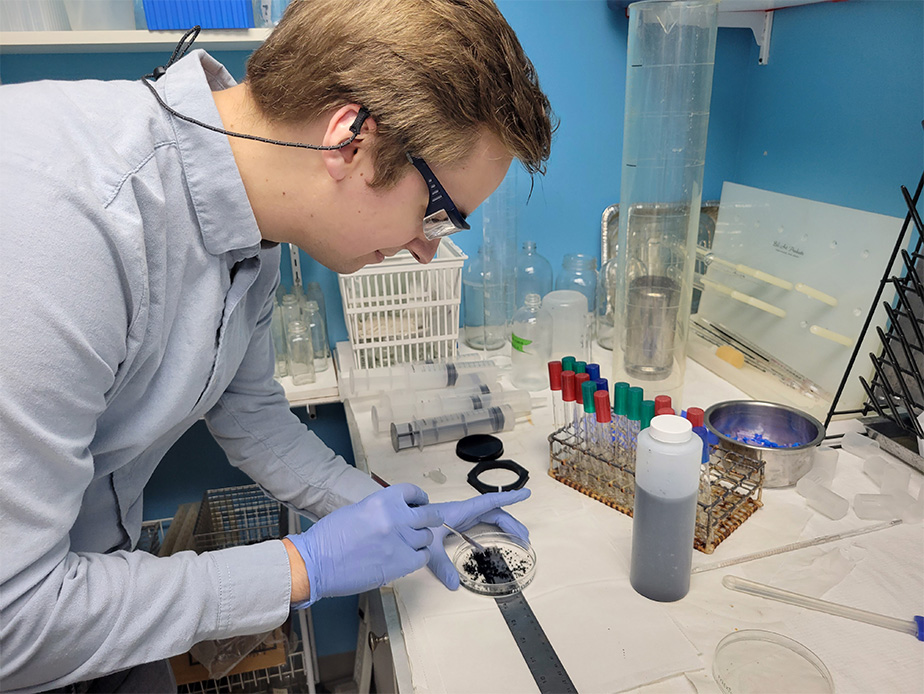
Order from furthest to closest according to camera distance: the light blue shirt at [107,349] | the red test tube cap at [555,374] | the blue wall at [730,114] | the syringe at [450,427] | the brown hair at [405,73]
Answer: the blue wall at [730,114]
the syringe at [450,427]
the red test tube cap at [555,374]
the brown hair at [405,73]
the light blue shirt at [107,349]

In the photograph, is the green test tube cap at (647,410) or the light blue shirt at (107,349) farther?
the green test tube cap at (647,410)

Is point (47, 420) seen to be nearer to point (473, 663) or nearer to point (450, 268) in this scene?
point (473, 663)

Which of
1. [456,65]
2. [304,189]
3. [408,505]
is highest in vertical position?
[456,65]

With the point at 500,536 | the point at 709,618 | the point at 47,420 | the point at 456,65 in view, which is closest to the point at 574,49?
the point at 456,65

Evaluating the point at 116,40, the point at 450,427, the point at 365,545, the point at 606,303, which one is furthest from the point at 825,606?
the point at 116,40

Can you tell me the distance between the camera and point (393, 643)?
2.92 feet

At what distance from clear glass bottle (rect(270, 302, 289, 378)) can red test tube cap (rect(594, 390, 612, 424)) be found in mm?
909

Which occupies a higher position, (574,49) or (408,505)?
(574,49)

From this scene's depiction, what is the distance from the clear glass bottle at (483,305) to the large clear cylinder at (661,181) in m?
0.48

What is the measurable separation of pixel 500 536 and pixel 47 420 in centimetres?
69

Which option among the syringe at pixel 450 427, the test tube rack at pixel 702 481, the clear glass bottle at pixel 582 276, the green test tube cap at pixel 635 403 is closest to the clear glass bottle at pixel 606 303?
the clear glass bottle at pixel 582 276

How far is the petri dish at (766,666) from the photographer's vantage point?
2.57 feet

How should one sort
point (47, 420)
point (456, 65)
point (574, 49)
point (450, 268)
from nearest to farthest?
→ point (47, 420)
point (456, 65)
point (450, 268)
point (574, 49)

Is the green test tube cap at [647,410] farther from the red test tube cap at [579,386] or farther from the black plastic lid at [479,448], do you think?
the black plastic lid at [479,448]
